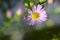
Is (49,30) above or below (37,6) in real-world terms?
below

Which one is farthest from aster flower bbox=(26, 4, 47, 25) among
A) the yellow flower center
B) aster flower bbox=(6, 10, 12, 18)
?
aster flower bbox=(6, 10, 12, 18)

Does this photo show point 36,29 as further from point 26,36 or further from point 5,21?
point 5,21

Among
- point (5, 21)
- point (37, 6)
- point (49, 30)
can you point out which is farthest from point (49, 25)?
point (5, 21)

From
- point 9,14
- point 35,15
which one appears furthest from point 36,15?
point 9,14

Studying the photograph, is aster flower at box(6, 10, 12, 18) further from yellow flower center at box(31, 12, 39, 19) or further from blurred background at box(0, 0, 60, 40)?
yellow flower center at box(31, 12, 39, 19)

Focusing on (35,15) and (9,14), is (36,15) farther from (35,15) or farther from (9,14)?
(9,14)
